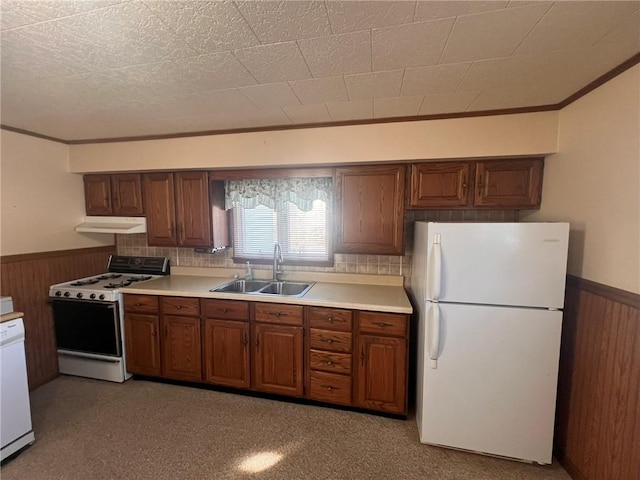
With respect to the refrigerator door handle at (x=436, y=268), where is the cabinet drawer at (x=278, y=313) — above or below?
below

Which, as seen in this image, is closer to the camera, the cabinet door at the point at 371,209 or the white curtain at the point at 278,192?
the cabinet door at the point at 371,209

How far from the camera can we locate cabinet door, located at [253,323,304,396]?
92.0 inches

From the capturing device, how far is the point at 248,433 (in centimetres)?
207

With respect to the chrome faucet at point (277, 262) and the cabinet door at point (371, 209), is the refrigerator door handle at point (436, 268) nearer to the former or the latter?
the cabinet door at point (371, 209)

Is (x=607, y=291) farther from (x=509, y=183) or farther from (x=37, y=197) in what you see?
(x=37, y=197)

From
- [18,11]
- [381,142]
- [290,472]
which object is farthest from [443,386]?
[18,11]

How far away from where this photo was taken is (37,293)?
2.62 metres

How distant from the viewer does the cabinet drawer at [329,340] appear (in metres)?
2.23

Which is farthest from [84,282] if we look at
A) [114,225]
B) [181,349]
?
[181,349]

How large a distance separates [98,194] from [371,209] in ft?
9.42

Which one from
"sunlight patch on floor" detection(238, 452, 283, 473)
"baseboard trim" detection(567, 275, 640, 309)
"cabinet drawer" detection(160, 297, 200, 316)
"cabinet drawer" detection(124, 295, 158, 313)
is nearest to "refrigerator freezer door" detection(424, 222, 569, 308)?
"baseboard trim" detection(567, 275, 640, 309)

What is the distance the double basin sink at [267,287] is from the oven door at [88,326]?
1.03m

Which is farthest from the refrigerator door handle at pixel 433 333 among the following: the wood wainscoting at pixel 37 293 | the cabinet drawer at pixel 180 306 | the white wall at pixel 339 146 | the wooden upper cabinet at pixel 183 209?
the wood wainscoting at pixel 37 293

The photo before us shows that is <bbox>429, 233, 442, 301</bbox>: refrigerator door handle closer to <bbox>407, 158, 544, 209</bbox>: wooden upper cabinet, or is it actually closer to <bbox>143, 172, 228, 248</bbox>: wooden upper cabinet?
<bbox>407, 158, 544, 209</bbox>: wooden upper cabinet
